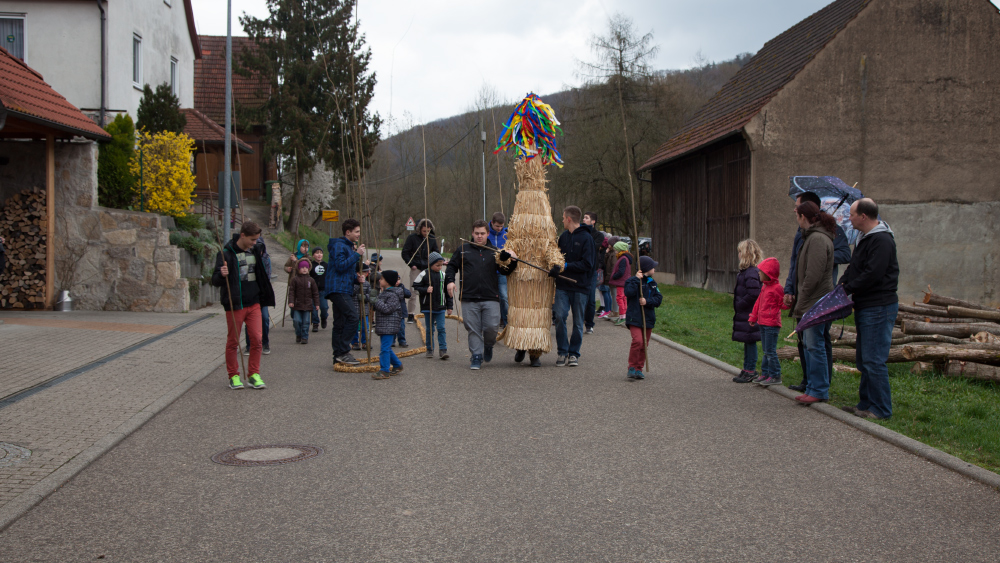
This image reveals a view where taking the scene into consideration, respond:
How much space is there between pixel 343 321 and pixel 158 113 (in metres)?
13.8

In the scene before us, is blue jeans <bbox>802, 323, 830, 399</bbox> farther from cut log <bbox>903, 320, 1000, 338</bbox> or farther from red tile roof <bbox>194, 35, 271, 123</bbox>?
red tile roof <bbox>194, 35, 271, 123</bbox>

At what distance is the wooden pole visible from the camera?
49.4ft

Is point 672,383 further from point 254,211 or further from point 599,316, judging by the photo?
point 254,211

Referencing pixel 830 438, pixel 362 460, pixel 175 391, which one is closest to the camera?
pixel 362 460

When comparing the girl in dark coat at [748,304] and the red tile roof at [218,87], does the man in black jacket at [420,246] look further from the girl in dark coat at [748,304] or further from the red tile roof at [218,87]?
the red tile roof at [218,87]

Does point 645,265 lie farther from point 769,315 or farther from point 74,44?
point 74,44

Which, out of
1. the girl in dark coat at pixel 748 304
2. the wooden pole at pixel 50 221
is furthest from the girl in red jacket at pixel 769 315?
the wooden pole at pixel 50 221

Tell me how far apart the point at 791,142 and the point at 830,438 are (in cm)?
1489

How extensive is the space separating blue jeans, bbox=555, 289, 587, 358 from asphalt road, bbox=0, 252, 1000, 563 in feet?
7.49

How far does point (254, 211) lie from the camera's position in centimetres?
3797

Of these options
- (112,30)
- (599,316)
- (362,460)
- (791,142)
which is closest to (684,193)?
(791,142)

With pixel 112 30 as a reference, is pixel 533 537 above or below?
below

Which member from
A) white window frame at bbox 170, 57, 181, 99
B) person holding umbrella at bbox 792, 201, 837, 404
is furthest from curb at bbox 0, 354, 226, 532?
white window frame at bbox 170, 57, 181, 99

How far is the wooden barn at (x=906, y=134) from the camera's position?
19609 mm
